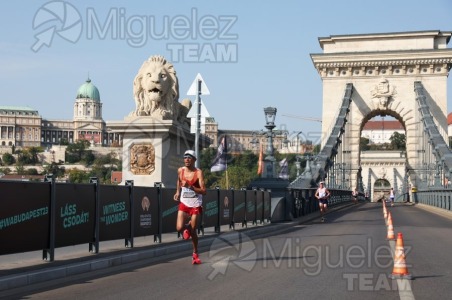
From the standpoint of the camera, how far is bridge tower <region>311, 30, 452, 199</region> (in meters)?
73.5

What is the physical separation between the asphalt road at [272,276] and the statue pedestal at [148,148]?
5.24m

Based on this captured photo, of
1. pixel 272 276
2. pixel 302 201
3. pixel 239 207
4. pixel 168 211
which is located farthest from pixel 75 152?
pixel 272 276

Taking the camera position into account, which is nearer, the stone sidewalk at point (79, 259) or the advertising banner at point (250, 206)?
the stone sidewalk at point (79, 259)

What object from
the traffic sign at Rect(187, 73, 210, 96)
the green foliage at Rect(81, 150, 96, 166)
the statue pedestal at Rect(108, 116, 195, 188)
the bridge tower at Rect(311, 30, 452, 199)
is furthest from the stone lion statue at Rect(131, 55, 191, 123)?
the green foliage at Rect(81, 150, 96, 166)

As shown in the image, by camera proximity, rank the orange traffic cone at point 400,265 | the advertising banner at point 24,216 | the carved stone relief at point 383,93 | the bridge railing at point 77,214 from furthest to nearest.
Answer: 1. the carved stone relief at point 383,93
2. the bridge railing at point 77,214
3. the advertising banner at point 24,216
4. the orange traffic cone at point 400,265

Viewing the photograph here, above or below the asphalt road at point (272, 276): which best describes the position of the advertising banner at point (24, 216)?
above

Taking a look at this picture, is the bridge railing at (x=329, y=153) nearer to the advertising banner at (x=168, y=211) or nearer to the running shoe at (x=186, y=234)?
the advertising banner at (x=168, y=211)

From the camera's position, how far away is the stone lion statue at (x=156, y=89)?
73.6 feet

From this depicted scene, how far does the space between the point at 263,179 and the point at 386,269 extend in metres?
17.7

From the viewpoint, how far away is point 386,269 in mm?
12625

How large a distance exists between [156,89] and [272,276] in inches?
461

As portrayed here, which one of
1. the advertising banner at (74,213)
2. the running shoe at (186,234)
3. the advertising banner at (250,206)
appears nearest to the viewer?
the advertising banner at (74,213)

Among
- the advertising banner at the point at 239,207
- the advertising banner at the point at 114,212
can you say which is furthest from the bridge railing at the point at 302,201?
the advertising banner at the point at 114,212

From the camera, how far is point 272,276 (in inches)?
462
